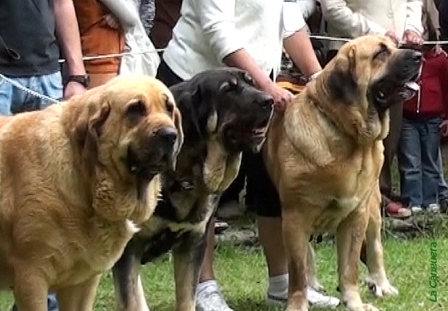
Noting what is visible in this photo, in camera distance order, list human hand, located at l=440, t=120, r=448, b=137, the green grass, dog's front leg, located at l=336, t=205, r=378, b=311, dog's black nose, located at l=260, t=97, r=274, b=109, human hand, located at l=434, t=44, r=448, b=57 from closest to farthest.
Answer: dog's black nose, located at l=260, t=97, r=274, b=109 < dog's front leg, located at l=336, t=205, r=378, b=311 < the green grass < human hand, located at l=434, t=44, r=448, b=57 < human hand, located at l=440, t=120, r=448, b=137

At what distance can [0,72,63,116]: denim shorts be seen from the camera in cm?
495

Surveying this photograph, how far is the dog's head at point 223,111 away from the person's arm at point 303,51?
3.76ft

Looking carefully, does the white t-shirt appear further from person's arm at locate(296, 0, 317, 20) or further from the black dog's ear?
person's arm at locate(296, 0, 317, 20)

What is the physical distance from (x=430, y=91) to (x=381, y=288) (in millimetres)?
2928

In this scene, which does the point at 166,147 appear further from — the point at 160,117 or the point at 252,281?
the point at 252,281

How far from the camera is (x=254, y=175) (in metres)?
5.77

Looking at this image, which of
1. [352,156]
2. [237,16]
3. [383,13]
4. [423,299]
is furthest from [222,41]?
[383,13]

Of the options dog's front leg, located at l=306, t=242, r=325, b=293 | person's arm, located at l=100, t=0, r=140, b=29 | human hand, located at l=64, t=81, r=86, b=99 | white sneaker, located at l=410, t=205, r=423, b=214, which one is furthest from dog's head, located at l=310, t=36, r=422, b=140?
white sneaker, located at l=410, t=205, r=423, b=214

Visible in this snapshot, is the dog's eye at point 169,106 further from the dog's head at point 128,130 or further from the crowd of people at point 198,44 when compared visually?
the crowd of people at point 198,44

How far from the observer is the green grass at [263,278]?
5852 mm

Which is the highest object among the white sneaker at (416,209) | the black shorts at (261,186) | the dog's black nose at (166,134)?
the dog's black nose at (166,134)

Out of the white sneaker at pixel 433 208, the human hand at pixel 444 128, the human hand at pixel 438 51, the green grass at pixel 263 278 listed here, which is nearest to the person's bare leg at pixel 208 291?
the green grass at pixel 263 278

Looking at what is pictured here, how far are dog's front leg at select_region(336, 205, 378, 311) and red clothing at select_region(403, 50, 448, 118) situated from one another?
3159 mm

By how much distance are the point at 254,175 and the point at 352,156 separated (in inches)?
25.4
